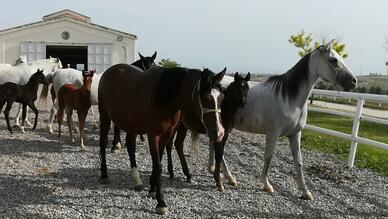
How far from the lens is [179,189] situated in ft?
19.9

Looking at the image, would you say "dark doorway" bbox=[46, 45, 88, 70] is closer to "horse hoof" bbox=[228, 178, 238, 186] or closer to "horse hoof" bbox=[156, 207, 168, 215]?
"horse hoof" bbox=[228, 178, 238, 186]

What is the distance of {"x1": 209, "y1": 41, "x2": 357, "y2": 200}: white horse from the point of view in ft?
18.9

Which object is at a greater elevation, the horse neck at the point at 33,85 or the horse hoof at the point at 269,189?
the horse neck at the point at 33,85

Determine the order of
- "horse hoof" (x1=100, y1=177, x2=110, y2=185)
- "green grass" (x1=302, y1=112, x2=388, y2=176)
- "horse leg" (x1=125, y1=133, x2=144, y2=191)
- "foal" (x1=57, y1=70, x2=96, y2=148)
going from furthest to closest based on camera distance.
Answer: "foal" (x1=57, y1=70, x2=96, y2=148) < "green grass" (x1=302, y1=112, x2=388, y2=176) < "horse hoof" (x1=100, y1=177, x2=110, y2=185) < "horse leg" (x1=125, y1=133, x2=144, y2=191)

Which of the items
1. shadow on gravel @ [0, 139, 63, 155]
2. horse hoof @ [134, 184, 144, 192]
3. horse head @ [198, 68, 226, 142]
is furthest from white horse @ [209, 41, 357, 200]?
shadow on gravel @ [0, 139, 63, 155]

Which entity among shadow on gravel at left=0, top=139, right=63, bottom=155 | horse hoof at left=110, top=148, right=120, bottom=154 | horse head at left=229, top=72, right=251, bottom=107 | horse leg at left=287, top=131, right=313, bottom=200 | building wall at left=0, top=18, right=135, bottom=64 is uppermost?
building wall at left=0, top=18, right=135, bottom=64

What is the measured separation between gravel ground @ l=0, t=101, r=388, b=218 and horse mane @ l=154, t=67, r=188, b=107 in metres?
1.30

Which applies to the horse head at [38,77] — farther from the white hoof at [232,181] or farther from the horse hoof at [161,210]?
the horse hoof at [161,210]

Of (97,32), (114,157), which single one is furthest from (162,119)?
(97,32)

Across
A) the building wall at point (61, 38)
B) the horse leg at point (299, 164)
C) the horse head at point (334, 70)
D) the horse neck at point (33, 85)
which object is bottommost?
the horse leg at point (299, 164)

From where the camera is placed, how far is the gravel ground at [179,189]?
16.6 feet

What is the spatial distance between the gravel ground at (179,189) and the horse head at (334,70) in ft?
5.22

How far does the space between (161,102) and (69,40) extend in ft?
70.6

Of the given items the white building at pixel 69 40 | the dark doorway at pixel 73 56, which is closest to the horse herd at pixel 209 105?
the white building at pixel 69 40
